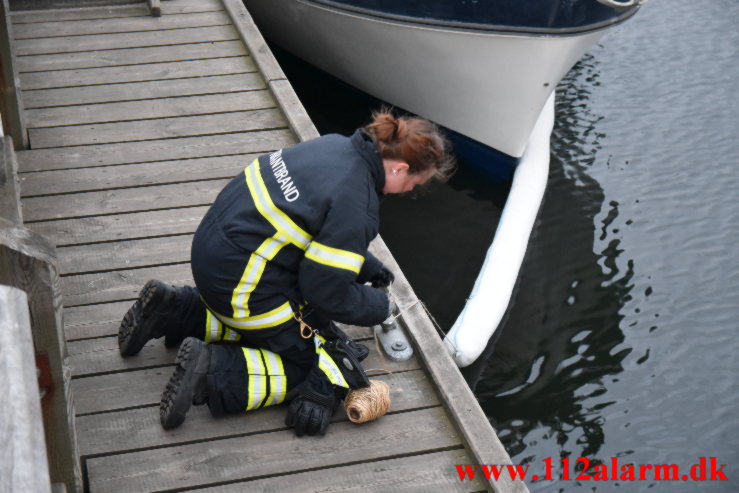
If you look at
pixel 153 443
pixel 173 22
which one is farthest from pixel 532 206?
pixel 153 443

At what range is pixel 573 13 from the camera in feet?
16.8

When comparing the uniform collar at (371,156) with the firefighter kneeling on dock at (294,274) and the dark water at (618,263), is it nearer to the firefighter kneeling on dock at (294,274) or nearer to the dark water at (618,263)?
the firefighter kneeling on dock at (294,274)

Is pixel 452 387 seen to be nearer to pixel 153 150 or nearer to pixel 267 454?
pixel 267 454

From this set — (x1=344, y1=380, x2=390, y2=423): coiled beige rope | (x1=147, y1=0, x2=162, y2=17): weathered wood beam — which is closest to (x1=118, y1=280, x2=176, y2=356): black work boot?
(x1=344, y1=380, x2=390, y2=423): coiled beige rope

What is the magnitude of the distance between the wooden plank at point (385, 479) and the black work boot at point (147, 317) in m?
0.54

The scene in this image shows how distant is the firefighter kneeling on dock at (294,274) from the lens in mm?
2488

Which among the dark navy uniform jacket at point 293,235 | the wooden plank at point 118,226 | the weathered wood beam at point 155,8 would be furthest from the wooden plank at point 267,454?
the weathered wood beam at point 155,8

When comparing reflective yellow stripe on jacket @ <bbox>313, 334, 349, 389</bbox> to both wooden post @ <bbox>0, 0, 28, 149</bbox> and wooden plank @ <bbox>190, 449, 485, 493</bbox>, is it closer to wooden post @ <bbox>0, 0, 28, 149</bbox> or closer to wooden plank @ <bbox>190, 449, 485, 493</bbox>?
wooden plank @ <bbox>190, 449, 485, 493</bbox>

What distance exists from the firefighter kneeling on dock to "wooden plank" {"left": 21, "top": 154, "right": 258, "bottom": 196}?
1.23 metres

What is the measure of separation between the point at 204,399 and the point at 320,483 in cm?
41

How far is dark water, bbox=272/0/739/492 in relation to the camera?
4238 mm

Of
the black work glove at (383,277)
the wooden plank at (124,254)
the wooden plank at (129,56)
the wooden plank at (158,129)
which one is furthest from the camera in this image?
the wooden plank at (129,56)

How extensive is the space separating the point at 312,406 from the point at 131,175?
66.9 inches

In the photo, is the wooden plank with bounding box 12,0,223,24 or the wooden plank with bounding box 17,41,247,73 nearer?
the wooden plank with bounding box 17,41,247,73
